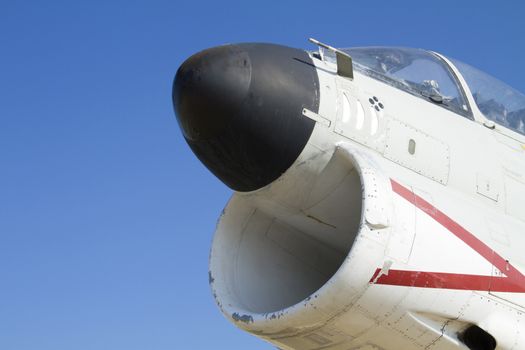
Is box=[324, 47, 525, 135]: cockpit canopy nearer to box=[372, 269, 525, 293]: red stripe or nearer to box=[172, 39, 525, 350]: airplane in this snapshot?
box=[172, 39, 525, 350]: airplane

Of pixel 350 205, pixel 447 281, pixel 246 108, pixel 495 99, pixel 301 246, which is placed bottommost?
pixel 447 281

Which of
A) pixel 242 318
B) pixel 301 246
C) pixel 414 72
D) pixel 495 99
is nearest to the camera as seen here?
pixel 242 318

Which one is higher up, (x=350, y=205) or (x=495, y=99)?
(x=495, y=99)

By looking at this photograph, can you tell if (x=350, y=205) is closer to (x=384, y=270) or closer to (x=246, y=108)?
(x=384, y=270)

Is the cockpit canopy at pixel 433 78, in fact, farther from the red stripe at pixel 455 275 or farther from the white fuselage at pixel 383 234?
the red stripe at pixel 455 275

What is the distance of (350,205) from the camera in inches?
281

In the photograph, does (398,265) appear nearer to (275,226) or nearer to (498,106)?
(275,226)

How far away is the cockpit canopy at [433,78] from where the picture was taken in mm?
7953

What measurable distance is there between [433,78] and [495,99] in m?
0.93

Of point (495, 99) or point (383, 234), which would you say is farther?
point (495, 99)

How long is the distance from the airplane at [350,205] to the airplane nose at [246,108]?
1cm

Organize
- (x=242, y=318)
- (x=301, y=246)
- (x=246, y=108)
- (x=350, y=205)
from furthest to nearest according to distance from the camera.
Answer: (x=301, y=246)
(x=350, y=205)
(x=242, y=318)
(x=246, y=108)

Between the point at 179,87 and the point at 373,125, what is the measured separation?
63.9 inches

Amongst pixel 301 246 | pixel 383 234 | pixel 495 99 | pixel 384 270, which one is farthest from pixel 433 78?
pixel 384 270
